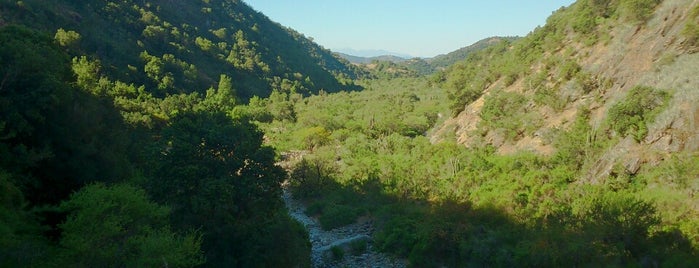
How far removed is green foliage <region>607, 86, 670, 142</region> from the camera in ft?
91.7

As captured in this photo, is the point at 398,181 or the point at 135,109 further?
the point at 135,109

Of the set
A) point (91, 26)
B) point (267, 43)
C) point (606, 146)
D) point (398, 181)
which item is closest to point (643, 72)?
point (606, 146)

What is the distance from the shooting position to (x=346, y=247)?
28.2m

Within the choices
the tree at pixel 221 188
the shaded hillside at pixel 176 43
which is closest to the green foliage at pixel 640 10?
the tree at pixel 221 188

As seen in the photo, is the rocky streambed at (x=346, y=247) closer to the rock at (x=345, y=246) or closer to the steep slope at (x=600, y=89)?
the rock at (x=345, y=246)

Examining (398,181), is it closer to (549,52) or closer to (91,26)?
(549,52)

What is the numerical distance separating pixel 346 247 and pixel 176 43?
6459cm

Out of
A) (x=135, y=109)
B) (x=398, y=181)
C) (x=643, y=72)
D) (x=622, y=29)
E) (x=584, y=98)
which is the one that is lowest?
(x=398, y=181)

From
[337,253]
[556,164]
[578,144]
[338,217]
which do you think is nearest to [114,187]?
[337,253]

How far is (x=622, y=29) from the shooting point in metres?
38.3

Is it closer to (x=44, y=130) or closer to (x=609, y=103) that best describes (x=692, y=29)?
(x=609, y=103)

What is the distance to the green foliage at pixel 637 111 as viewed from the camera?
91.7 ft

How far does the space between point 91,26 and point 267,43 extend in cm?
6541

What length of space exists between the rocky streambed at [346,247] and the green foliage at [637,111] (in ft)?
56.6
